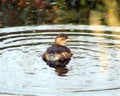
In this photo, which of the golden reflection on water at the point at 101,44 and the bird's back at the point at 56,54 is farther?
the bird's back at the point at 56,54

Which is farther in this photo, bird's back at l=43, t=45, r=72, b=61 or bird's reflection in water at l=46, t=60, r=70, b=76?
bird's back at l=43, t=45, r=72, b=61

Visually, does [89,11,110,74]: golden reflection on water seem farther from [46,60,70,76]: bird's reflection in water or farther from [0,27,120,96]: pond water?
[46,60,70,76]: bird's reflection in water

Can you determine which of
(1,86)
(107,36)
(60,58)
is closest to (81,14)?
(107,36)

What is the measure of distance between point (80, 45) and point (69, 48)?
1.21 ft

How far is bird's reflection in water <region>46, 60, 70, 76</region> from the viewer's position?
15.5 m

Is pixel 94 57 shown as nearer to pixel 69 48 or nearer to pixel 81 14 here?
pixel 69 48

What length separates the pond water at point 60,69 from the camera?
13.8 metres

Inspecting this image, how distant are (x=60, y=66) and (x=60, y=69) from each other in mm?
488

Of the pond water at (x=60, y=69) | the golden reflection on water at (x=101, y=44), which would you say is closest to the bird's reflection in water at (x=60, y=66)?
the pond water at (x=60, y=69)

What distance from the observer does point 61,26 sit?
20.4 metres

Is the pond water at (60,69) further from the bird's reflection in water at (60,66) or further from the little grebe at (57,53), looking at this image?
the little grebe at (57,53)

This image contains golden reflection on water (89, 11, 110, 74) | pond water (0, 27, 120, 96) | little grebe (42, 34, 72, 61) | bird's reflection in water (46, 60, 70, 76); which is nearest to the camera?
pond water (0, 27, 120, 96)

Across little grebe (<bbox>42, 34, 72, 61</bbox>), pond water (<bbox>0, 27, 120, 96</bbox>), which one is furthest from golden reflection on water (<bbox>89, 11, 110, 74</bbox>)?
little grebe (<bbox>42, 34, 72, 61</bbox>)

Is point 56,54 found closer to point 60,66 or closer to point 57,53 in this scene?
point 57,53
